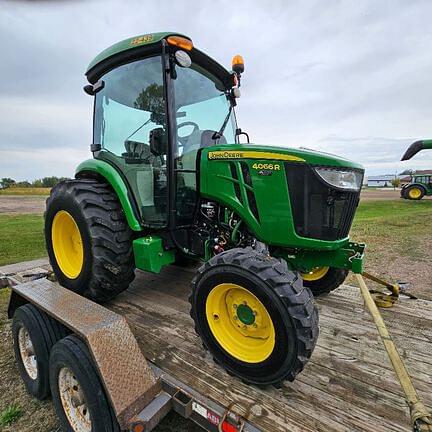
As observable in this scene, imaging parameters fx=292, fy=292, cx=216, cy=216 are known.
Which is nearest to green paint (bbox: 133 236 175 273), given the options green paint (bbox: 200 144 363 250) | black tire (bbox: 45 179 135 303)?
black tire (bbox: 45 179 135 303)

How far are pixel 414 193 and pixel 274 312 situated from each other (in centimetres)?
2306

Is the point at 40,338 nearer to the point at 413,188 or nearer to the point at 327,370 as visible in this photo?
the point at 327,370

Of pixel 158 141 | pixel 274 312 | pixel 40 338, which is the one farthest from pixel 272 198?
pixel 40 338

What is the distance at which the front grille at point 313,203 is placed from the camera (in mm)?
2092

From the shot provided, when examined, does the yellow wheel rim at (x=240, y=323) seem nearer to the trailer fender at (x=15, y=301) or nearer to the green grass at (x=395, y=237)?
the trailer fender at (x=15, y=301)

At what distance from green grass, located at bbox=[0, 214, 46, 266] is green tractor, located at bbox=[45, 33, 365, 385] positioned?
3.99m

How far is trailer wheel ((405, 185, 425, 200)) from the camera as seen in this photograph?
789 inches

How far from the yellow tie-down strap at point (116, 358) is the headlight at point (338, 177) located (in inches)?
66.8

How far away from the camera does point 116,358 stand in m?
1.72

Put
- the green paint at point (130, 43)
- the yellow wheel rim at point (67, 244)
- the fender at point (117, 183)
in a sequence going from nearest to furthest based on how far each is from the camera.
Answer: the green paint at point (130, 43) → the fender at point (117, 183) → the yellow wheel rim at point (67, 244)

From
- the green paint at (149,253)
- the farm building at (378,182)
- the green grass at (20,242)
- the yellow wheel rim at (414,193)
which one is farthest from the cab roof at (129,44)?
the farm building at (378,182)

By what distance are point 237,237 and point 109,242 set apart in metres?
1.14

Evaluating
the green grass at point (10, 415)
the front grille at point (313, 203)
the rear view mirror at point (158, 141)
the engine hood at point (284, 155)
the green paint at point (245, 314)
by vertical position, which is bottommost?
the green grass at point (10, 415)

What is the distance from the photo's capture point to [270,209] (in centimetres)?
222
